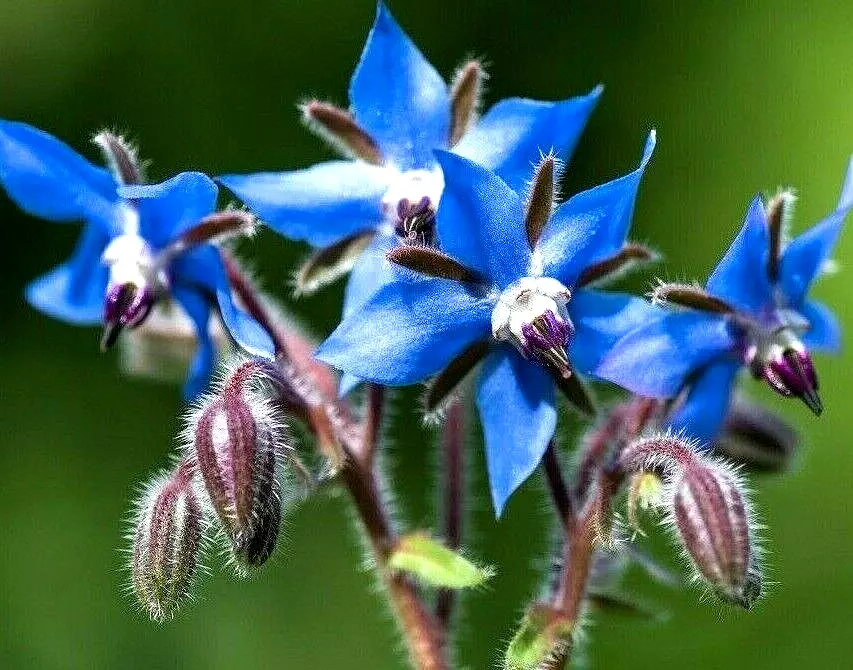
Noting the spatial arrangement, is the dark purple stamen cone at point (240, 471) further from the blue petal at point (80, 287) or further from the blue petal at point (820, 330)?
the blue petal at point (820, 330)

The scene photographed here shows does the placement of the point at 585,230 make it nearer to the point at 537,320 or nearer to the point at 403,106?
the point at 537,320

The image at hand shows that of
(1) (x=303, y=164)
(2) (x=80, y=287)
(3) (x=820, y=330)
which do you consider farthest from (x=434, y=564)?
(1) (x=303, y=164)

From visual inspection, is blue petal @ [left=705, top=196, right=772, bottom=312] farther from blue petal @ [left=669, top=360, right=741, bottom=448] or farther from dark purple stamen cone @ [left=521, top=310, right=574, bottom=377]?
dark purple stamen cone @ [left=521, top=310, right=574, bottom=377]

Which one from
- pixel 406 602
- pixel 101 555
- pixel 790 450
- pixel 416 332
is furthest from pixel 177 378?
pixel 101 555

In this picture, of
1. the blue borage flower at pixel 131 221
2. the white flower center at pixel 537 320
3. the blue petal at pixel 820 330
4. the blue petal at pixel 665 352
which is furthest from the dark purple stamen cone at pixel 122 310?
the blue petal at pixel 820 330

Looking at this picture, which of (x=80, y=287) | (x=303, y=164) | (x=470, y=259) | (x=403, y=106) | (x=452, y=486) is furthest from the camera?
(x=303, y=164)

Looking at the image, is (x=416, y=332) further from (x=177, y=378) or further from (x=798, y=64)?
(x=798, y=64)
